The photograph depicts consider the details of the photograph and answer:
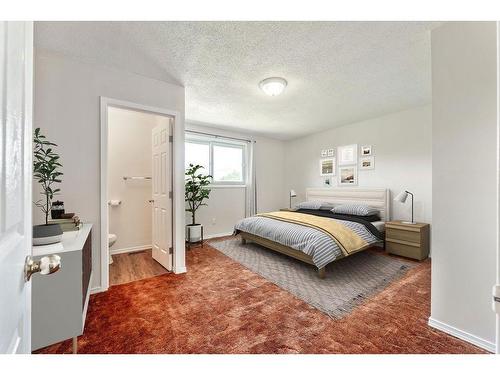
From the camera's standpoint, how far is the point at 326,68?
7.68 feet

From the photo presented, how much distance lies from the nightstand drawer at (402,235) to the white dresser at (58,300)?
385 cm

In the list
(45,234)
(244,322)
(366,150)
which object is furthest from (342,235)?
(45,234)

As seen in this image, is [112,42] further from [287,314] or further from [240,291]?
[287,314]

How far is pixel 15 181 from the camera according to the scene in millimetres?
518

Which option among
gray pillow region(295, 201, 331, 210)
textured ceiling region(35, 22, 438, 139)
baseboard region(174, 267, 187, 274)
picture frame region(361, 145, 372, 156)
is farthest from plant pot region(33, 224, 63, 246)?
picture frame region(361, 145, 372, 156)

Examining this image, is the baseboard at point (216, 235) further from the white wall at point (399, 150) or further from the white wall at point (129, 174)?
the white wall at point (399, 150)

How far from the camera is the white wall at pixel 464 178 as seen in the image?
142cm

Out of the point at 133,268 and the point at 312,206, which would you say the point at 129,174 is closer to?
the point at 133,268

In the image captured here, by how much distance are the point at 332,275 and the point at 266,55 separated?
2.57 metres

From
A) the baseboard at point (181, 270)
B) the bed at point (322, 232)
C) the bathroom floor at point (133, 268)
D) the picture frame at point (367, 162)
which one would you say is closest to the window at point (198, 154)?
the bed at point (322, 232)

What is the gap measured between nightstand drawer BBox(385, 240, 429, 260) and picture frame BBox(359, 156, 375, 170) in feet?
4.82

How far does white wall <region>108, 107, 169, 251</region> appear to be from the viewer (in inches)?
141
